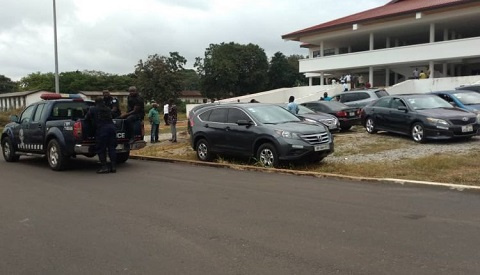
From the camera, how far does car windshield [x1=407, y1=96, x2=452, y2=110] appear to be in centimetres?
1477

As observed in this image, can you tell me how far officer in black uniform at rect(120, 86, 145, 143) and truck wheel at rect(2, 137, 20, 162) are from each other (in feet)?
12.4

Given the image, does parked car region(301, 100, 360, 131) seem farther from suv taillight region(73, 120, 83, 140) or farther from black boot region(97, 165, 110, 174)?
suv taillight region(73, 120, 83, 140)

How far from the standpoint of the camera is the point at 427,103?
49.0 ft

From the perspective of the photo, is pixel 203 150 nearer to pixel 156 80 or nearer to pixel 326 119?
pixel 326 119

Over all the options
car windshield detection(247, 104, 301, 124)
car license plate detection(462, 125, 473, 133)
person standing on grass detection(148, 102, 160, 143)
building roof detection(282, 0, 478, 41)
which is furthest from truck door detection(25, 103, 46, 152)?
building roof detection(282, 0, 478, 41)

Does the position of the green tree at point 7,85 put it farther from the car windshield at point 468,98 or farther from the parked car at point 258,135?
the car windshield at point 468,98

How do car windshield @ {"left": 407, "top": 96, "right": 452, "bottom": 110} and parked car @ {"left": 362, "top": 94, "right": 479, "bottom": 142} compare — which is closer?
parked car @ {"left": 362, "top": 94, "right": 479, "bottom": 142}

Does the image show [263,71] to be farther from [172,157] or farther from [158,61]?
[172,157]

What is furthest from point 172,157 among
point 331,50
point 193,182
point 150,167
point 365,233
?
point 331,50

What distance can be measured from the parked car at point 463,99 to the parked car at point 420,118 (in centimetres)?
127

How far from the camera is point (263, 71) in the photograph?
3300 inches

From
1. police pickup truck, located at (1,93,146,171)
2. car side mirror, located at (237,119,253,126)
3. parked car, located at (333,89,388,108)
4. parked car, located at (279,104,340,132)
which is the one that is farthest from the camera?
parked car, located at (333,89,388,108)

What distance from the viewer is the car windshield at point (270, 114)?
1198 centimetres

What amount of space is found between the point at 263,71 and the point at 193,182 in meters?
75.2
